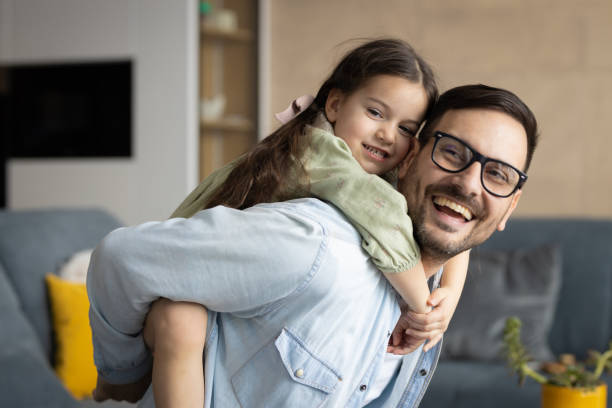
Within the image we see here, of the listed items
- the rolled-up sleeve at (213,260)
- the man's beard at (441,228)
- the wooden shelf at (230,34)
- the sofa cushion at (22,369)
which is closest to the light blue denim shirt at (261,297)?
the rolled-up sleeve at (213,260)

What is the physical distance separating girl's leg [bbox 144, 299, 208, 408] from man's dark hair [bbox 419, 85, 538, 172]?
550 millimetres

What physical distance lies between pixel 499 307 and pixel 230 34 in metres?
2.69

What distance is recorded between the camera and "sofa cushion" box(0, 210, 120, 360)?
2.56 m

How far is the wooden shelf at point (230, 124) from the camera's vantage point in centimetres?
459

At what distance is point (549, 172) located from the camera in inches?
154

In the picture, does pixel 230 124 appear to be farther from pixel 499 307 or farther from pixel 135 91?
pixel 499 307

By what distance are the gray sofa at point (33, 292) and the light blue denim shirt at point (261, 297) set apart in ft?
3.43

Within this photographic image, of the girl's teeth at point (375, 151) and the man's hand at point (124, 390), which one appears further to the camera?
the girl's teeth at point (375, 151)

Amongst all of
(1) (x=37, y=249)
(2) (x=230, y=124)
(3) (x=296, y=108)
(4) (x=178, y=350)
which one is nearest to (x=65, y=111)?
(2) (x=230, y=124)

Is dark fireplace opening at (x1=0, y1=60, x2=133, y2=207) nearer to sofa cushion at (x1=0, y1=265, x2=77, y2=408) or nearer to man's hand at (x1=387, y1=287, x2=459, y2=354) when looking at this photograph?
sofa cushion at (x1=0, y1=265, x2=77, y2=408)

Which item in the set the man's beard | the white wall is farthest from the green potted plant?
the white wall

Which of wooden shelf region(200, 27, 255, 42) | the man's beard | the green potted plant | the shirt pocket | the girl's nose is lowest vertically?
the green potted plant

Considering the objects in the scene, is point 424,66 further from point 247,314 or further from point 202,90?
point 202,90

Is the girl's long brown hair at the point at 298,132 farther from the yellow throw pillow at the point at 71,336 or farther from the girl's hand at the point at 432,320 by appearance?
the yellow throw pillow at the point at 71,336
